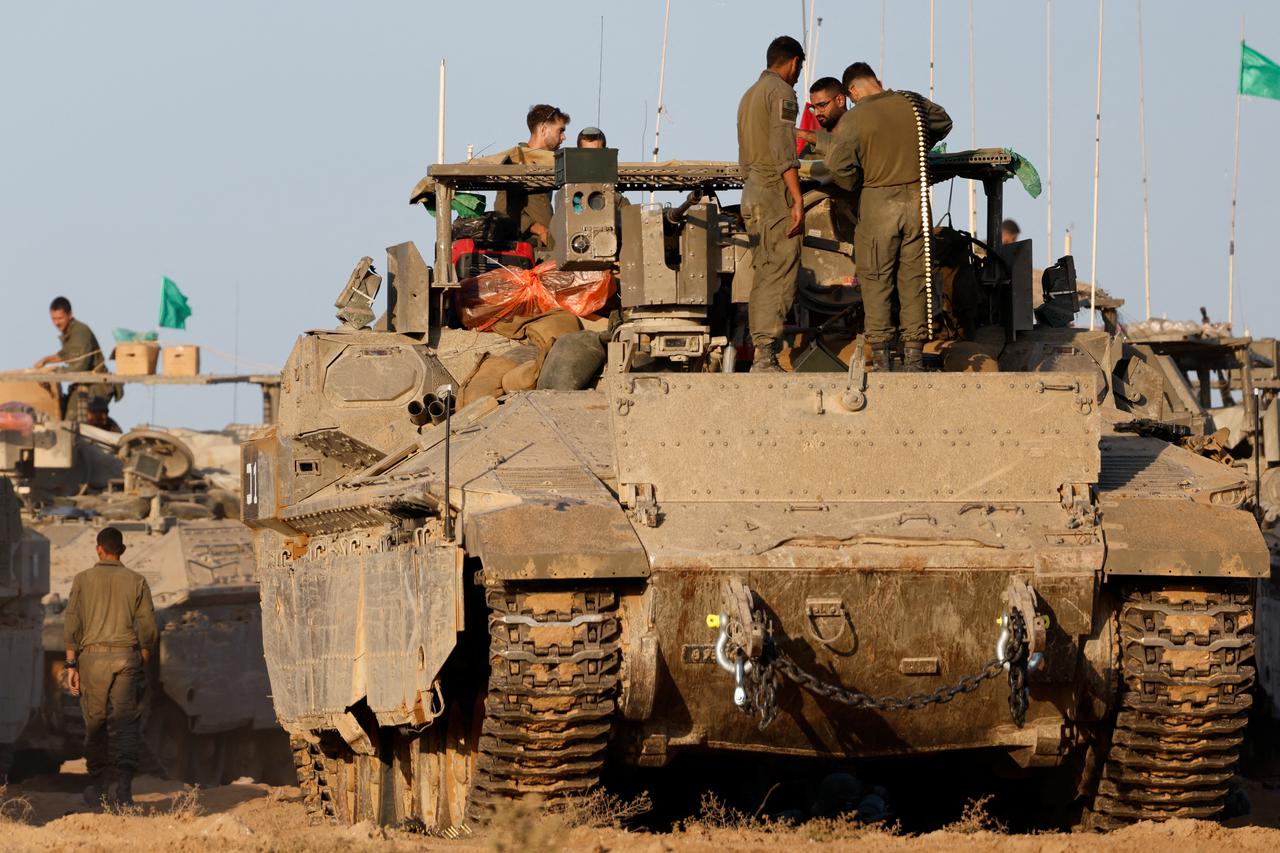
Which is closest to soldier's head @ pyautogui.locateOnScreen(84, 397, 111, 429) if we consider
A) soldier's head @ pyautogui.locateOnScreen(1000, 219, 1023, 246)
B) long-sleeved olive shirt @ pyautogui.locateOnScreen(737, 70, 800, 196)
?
soldier's head @ pyautogui.locateOnScreen(1000, 219, 1023, 246)

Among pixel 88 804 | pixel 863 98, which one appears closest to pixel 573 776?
pixel 863 98

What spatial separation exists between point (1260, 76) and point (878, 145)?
12.7 m

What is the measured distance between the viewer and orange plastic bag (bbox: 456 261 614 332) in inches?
573

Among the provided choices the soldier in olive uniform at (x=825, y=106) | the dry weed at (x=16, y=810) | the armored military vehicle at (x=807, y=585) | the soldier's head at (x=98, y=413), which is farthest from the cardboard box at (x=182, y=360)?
the armored military vehicle at (x=807, y=585)

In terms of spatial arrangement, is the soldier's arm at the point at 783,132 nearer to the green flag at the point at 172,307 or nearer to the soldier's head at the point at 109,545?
the soldier's head at the point at 109,545

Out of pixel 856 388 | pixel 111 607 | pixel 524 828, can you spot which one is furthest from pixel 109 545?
pixel 524 828

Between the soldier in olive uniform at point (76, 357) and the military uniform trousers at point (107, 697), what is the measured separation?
11.9 meters

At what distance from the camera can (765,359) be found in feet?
40.8

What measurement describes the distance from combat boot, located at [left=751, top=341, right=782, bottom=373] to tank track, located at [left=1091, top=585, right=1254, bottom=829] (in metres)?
2.22

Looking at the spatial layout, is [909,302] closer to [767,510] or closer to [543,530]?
[767,510]

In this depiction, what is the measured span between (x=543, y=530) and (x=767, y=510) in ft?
3.68

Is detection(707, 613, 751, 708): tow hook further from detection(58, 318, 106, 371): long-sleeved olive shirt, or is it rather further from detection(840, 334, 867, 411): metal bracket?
detection(58, 318, 106, 371): long-sleeved olive shirt

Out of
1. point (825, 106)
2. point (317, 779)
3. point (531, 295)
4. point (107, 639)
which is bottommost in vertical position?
point (317, 779)

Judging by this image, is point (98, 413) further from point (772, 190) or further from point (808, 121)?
point (772, 190)
